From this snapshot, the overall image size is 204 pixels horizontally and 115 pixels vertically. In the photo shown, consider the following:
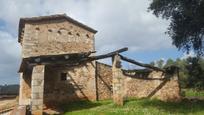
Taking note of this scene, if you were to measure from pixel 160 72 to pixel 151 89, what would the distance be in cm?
162

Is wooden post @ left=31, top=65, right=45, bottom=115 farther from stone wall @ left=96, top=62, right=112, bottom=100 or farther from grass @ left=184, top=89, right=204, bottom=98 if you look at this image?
grass @ left=184, top=89, right=204, bottom=98

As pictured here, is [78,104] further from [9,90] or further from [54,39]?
[9,90]

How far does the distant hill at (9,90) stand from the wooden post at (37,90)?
97.7 ft

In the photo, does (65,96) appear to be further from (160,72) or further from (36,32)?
(160,72)

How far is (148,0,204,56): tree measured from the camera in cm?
2097

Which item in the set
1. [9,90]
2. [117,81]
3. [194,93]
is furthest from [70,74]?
[9,90]

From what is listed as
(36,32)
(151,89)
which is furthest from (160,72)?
(36,32)

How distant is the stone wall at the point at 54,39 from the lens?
29219 millimetres

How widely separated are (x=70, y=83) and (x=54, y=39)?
4259 mm

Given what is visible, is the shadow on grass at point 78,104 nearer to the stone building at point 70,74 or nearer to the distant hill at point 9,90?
the stone building at point 70,74

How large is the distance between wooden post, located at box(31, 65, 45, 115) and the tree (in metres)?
9.01

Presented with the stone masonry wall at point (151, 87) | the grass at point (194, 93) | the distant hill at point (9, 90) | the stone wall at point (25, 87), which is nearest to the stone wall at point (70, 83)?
the stone masonry wall at point (151, 87)

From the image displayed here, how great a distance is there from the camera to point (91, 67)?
97.8 ft

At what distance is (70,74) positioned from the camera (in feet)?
96.3
